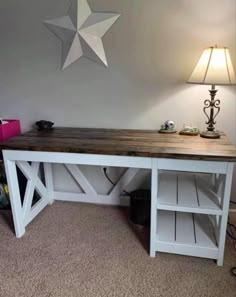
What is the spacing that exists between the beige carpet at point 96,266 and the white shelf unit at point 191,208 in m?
0.12

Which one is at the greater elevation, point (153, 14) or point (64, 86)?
point (153, 14)

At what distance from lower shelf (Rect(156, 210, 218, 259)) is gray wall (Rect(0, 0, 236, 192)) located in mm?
737

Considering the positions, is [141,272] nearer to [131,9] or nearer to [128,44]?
[128,44]

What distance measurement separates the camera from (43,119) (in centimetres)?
241

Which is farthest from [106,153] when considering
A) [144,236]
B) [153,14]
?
[153,14]

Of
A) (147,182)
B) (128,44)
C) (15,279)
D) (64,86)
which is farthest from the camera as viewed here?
(147,182)

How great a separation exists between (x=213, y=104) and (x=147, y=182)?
90 centimetres

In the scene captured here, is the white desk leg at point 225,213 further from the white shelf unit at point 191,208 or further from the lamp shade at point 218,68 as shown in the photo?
the lamp shade at point 218,68

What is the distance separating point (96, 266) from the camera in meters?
1.76

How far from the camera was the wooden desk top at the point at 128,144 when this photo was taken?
1595 mm

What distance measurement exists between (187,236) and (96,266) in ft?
2.11

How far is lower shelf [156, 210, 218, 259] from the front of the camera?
69.2 inches

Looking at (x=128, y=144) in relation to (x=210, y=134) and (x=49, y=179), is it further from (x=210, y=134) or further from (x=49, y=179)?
(x=49, y=179)

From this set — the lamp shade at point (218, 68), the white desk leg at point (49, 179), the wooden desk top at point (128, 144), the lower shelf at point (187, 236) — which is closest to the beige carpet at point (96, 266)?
the lower shelf at point (187, 236)
